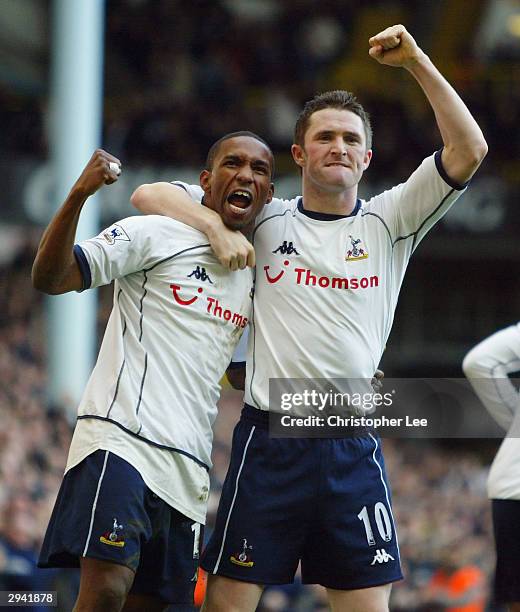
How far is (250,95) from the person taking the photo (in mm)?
20047

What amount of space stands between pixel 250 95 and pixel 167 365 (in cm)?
1612

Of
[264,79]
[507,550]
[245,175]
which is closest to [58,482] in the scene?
[507,550]

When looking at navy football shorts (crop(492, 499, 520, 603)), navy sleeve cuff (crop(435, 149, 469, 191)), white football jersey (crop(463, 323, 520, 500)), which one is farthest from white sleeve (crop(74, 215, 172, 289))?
navy football shorts (crop(492, 499, 520, 603))

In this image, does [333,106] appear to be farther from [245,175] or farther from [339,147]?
[245,175]

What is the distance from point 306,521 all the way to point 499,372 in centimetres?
168

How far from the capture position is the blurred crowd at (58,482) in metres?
8.56

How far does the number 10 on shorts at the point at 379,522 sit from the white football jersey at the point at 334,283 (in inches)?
20.0

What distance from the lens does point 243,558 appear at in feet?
14.7

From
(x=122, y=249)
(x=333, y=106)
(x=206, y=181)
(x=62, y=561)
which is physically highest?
(x=333, y=106)

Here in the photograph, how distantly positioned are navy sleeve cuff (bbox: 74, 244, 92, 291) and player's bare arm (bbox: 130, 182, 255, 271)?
510mm

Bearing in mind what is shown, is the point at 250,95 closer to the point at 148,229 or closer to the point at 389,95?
the point at 389,95

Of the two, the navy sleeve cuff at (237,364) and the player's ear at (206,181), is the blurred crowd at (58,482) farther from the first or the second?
the player's ear at (206,181)

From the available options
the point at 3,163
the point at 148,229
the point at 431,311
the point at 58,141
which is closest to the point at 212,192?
the point at 148,229

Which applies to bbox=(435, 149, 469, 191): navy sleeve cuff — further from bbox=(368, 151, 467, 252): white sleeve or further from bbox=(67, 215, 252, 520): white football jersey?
bbox=(67, 215, 252, 520): white football jersey
